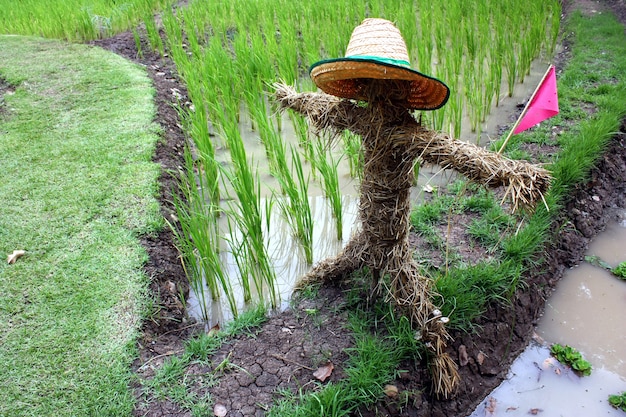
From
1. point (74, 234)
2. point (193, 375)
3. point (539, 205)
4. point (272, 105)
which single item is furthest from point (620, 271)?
point (74, 234)

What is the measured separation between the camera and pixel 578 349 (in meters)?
2.08

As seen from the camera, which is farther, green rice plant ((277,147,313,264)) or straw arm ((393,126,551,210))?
green rice plant ((277,147,313,264))

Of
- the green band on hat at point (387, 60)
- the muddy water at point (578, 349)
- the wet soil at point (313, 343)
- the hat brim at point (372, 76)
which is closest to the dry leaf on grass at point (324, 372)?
the wet soil at point (313, 343)

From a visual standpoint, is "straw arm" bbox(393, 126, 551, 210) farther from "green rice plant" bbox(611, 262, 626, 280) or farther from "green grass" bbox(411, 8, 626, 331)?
"green rice plant" bbox(611, 262, 626, 280)

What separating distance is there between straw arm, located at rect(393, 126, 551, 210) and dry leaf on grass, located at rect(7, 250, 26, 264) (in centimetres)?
210

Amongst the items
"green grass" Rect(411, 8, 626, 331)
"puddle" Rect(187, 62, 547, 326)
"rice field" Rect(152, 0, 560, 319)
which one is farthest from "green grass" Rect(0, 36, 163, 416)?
"green grass" Rect(411, 8, 626, 331)

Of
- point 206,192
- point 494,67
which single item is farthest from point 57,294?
point 494,67

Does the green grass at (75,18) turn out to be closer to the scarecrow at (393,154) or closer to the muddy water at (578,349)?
the scarecrow at (393,154)

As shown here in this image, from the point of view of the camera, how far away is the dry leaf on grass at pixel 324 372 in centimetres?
173

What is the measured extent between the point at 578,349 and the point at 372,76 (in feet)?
5.45

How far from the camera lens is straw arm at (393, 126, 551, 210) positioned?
1286mm

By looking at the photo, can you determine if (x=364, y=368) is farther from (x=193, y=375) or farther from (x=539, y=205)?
(x=539, y=205)

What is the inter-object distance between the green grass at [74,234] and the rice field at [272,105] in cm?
33

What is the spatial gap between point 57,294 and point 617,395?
2.53 metres
